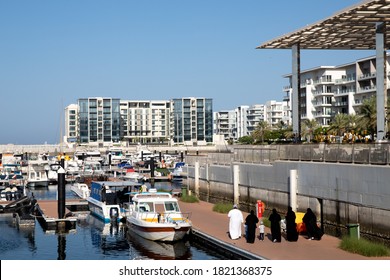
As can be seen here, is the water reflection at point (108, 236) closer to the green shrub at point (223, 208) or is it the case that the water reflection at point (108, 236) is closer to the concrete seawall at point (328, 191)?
the green shrub at point (223, 208)

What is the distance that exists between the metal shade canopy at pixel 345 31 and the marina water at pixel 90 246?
16.6m

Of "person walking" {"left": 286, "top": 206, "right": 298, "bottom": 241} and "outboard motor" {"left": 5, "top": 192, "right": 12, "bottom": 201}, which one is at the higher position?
"person walking" {"left": 286, "top": 206, "right": 298, "bottom": 241}

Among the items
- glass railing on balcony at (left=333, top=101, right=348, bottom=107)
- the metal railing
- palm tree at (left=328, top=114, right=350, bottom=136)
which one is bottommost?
the metal railing

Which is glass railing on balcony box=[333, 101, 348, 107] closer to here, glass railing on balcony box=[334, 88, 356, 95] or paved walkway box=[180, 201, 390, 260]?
glass railing on balcony box=[334, 88, 356, 95]

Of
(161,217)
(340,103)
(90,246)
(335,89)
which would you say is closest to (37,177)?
(90,246)

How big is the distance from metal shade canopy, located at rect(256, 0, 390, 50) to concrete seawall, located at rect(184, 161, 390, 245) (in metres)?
9.47

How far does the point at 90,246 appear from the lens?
3259 centimetres

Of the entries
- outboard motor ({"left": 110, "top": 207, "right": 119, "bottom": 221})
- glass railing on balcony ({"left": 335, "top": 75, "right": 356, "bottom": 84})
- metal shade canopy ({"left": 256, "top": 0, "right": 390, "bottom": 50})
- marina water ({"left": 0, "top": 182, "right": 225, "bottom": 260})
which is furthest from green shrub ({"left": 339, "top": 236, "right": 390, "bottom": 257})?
glass railing on balcony ({"left": 335, "top": 75, "right": 356, "bottom": 84})

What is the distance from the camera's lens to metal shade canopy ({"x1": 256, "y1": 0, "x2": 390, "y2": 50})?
3616cm

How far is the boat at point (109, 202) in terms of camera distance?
40.9m

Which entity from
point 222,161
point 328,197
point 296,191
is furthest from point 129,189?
point 328,197

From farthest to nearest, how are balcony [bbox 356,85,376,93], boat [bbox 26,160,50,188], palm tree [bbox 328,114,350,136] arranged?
balcony [bbox 356,85,376,93]
palm tree [bbox 328,114,350,136]
boat [bbox 26,160,50,188]

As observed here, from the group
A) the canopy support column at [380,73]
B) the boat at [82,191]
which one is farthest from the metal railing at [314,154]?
the boat at [82,191]
